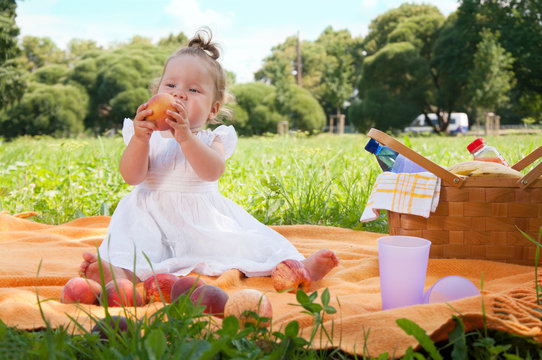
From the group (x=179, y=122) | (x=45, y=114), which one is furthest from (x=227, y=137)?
(x=45, y=114)

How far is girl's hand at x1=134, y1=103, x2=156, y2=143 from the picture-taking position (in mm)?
1698

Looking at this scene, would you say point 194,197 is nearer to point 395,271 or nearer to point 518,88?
point 395,271

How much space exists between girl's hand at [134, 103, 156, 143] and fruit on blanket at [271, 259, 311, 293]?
685 mm

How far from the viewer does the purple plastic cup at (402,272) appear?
1262 mm

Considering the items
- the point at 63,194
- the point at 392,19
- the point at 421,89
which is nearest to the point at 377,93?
the point at 421,89

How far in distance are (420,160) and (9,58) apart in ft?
52.6

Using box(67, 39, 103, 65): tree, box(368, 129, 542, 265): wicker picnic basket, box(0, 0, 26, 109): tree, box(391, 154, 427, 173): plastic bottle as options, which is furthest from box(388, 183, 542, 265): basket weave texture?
box(67, 39, 103, 65): tree

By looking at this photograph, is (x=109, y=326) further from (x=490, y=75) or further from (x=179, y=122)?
(x=490, y=75)

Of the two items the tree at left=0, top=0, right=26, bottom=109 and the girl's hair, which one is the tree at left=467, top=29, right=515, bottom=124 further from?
the girl's hair

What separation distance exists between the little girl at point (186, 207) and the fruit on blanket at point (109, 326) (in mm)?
624

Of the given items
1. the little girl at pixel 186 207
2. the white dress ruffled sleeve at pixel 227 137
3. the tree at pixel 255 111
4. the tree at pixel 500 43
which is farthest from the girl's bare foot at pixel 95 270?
the tree at pixel 500 43

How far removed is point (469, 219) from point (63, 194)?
107 inches

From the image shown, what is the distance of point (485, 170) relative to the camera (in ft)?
6.29

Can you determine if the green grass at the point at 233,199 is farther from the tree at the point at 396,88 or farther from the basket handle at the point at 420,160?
the tree at the point at 396,88
